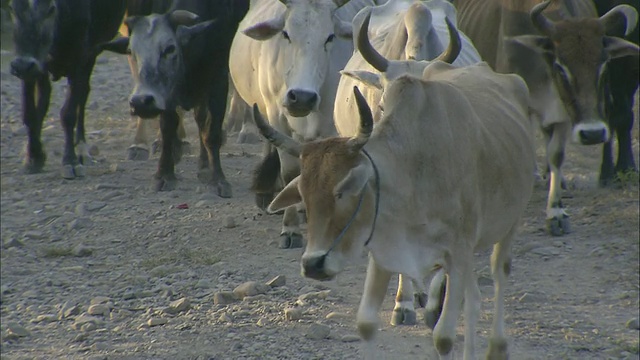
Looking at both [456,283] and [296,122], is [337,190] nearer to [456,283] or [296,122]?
[456,283]

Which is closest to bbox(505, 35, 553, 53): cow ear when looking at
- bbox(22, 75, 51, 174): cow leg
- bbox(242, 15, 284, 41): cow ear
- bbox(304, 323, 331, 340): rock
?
bbox(242, 15, 284, 41): cow ear

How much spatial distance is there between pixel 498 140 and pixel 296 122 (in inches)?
106

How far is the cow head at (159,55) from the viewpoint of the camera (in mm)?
9680

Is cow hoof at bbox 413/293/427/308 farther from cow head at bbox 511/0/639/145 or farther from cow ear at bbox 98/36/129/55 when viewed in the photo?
cow ear at bbox 98/36/129/55

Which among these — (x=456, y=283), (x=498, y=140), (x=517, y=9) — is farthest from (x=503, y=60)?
(x=456, y=283)

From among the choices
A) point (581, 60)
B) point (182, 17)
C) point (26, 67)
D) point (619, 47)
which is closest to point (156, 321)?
point (581, 60)

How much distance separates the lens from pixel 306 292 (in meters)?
7.40

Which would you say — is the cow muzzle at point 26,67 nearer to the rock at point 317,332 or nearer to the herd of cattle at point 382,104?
the herd of cattle at point 382,104

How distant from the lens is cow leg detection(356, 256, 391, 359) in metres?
5.47

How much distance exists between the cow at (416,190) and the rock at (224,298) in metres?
1.94

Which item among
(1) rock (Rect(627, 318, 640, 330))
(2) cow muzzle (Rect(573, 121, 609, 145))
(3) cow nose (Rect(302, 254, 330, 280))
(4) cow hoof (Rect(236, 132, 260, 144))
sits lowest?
(4) cow hoof (Rect(236, 132, 260, 144))

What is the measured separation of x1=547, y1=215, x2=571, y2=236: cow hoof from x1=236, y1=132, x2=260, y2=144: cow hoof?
4.30 m

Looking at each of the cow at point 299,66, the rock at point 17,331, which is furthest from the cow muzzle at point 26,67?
the rock at point 17,331

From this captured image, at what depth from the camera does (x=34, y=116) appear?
11.1 metres
